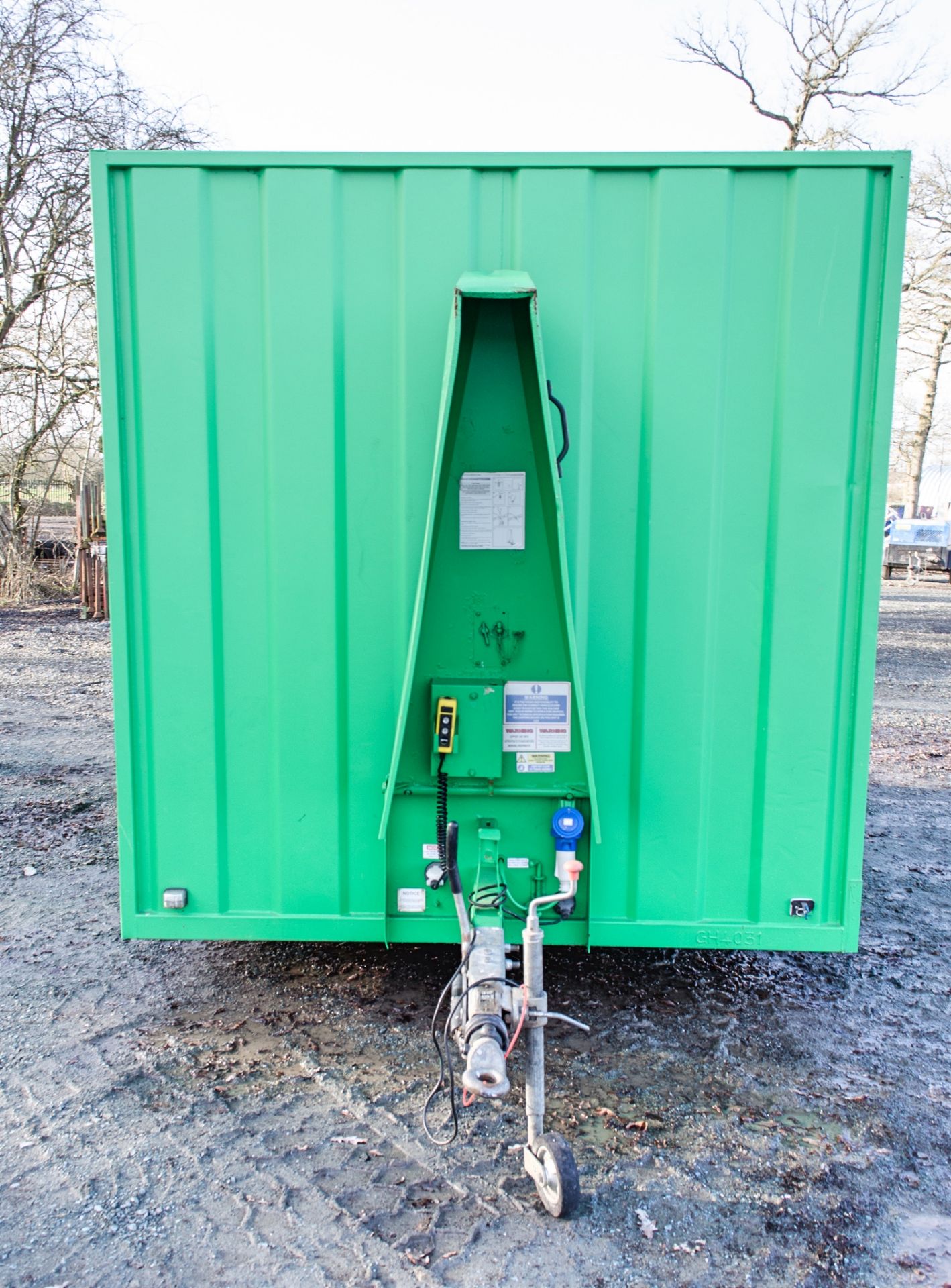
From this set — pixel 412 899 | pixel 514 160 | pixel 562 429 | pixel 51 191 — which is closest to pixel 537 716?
pixel 412 899

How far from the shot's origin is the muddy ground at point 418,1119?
2.20m

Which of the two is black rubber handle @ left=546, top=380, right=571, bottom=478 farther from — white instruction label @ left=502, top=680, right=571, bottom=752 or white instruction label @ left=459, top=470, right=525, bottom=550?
white instruction label @ left=502, top=680, right=571, bottom=752

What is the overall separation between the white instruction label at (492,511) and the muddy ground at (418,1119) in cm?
184

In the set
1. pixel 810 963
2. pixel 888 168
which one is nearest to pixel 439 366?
pixel 888 168

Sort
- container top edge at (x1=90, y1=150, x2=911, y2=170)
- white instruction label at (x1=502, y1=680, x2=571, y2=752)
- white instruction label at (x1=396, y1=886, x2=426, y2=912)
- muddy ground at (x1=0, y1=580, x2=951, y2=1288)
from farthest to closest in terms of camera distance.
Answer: white instruction label at (x1=396, y1=886, x2=426, y2=912), white instruction label at (x1=502, y1=680, x2=571, y2=752), container top edge at (x1=90, y1=150, x2=911, y2=170), muddy ground at (x1=0, y1=580, x2=951, y2=1288)

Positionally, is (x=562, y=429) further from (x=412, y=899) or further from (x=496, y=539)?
(x=412, y=899)

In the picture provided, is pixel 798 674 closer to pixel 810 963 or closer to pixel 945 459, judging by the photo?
pixel 810 963

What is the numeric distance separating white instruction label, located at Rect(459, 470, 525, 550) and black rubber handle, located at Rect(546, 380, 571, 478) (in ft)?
0.40

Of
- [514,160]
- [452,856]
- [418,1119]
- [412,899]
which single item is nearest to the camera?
[452,856]

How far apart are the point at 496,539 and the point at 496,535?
0.05ft

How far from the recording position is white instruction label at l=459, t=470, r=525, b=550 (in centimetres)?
265

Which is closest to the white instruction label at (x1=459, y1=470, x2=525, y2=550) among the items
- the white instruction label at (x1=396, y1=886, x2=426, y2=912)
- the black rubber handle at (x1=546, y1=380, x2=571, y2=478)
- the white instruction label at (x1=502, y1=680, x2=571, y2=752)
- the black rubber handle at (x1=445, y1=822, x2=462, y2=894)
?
the black rubber handle at (x1=546, y1=380, x2=571, y2=478)

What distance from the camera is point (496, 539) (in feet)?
8.76

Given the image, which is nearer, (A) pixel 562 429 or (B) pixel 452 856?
(B) pixel 452 856
